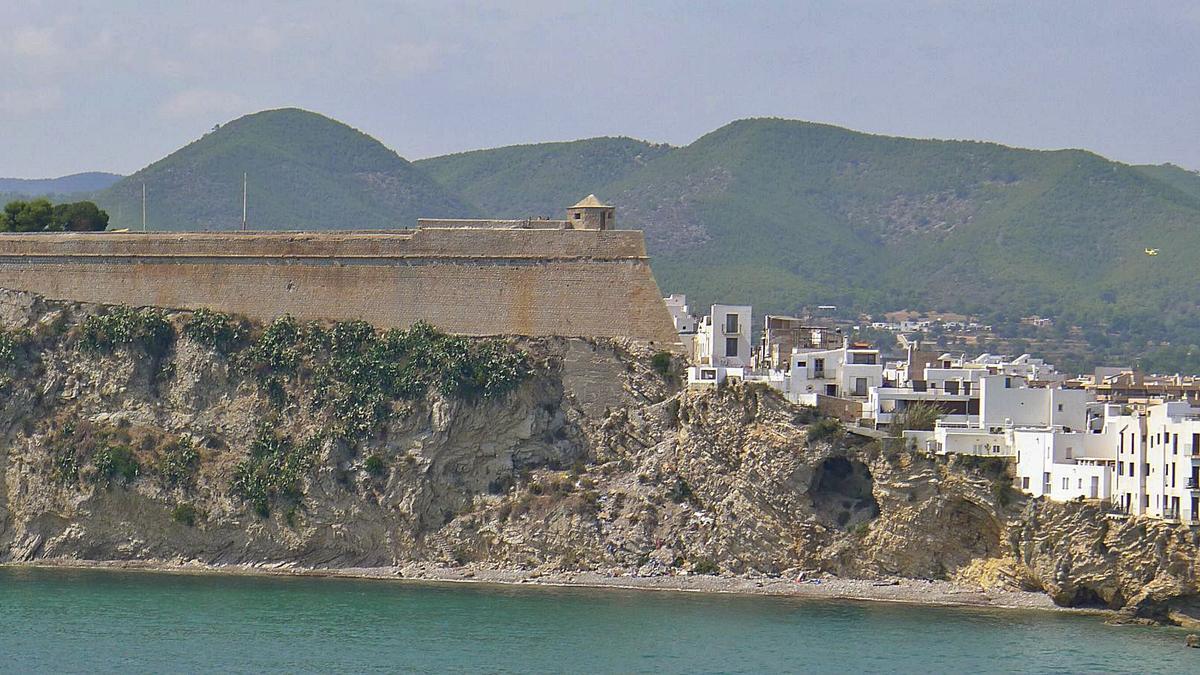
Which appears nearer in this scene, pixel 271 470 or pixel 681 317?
pixel 271 470

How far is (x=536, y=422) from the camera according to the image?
47094mm

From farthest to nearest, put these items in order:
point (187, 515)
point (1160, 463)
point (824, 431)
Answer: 1. point (187, 515)
2. point (824, 431)
3. point (1160, 463)

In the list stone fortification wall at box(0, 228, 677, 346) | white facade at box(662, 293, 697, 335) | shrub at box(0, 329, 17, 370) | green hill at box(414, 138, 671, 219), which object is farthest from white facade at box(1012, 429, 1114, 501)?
green hill at box(414, 138, 671, 219)

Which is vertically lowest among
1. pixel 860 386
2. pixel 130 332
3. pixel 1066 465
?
pixel 1066 465

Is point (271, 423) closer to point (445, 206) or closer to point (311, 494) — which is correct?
point (311, 494)

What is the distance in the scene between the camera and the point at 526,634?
39375 mm

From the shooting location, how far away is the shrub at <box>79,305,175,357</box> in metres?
49.9

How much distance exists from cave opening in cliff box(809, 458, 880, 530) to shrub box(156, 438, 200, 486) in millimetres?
12183

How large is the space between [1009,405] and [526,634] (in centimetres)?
1007

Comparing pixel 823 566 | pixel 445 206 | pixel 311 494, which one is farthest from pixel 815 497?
pixel 445 206

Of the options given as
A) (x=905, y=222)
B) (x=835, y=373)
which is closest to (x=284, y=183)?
(x=905, y=222)

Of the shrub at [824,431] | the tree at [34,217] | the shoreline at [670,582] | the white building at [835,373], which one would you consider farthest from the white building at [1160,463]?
the tree at [34,217]

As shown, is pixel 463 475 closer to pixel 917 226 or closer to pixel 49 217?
pixel 49 217

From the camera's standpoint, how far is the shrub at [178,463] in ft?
157
